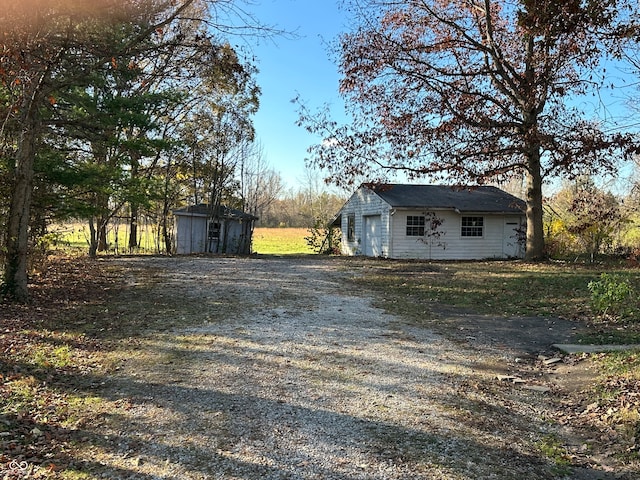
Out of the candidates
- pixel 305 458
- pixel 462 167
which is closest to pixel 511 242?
pixel 462 167

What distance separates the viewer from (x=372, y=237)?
2178 centimetres

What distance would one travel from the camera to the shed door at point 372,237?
2112 cm

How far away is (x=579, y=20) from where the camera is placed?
17.5 feet

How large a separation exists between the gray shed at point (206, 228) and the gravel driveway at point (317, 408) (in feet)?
53.8

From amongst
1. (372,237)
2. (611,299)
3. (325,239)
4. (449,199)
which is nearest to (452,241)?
(449,199)

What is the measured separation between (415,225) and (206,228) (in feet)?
34.6

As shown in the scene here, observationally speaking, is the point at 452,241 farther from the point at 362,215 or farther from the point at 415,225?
the point at 362,215

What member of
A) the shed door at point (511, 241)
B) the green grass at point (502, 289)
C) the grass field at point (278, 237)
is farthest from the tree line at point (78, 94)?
the grass field at point (278, 237)

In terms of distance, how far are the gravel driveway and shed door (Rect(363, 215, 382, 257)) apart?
1324 centimetres

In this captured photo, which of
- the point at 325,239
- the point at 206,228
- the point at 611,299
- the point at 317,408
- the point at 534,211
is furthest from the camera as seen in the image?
the point at 325,239

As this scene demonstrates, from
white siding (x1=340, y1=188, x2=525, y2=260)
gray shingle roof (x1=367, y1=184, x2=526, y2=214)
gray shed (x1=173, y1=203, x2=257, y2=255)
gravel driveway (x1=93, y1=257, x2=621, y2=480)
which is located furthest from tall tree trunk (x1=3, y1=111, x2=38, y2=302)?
gray shed (x1=173, y1=203, x2=257, y2=255)

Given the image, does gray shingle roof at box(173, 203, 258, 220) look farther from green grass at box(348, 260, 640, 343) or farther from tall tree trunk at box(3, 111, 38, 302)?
tall tree trunk at box(3, 111, 38, 302)

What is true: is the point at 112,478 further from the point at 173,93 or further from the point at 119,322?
the point at 173,93

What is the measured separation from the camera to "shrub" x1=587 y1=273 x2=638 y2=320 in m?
7.90
